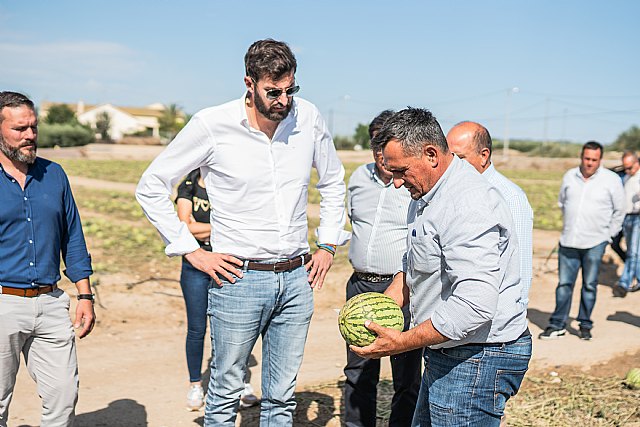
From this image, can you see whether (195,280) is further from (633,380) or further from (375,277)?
(633,380)

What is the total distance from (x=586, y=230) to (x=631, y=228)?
3.01 m

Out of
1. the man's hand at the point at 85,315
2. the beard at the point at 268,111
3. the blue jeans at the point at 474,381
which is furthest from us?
the man's hand at the point at 85,315

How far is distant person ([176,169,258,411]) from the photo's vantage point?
548cm

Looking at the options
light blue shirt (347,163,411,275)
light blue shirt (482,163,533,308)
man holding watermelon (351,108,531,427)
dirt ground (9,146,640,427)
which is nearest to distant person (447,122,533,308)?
light blue shirt (482,163,533,308)

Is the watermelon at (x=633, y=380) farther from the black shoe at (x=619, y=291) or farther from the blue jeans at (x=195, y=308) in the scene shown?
the black shoe at (x=619, y=291)

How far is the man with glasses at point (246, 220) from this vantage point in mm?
3857


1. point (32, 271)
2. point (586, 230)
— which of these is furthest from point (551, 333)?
point (32, 271)

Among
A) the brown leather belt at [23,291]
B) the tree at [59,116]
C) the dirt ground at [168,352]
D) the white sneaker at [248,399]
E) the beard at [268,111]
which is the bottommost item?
the dirt ground at [168,352]

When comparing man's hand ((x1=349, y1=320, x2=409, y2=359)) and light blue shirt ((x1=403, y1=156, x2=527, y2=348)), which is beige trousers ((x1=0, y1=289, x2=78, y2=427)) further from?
light blue shirt ((x1=403, y1=156, x2=527, y2=348))

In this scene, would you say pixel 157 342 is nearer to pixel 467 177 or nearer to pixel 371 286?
pixel 371 286

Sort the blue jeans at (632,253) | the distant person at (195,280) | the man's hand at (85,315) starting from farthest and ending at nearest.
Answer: the blue jeans at (632,253), the distant person at (195,280), the man's hand at (85,315)

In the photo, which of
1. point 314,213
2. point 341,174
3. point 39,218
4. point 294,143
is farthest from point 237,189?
point 314,213

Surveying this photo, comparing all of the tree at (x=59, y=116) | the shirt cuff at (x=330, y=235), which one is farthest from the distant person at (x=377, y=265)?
the tree at (x=59, y=116)

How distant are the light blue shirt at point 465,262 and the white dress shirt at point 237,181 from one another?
3.20 feet
